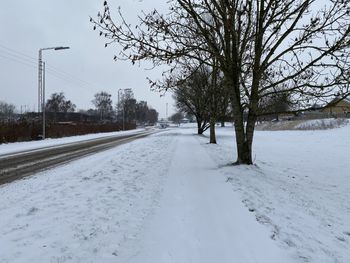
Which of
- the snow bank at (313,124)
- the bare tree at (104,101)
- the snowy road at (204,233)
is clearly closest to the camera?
the snowy road at (204,233)

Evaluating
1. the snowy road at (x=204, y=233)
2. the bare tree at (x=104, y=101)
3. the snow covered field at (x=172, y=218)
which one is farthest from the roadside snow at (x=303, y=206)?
the bare tree at (x=104, y=101)

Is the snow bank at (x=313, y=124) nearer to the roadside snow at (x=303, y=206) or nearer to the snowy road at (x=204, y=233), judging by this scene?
the roadside snow at (x=303, y=206)

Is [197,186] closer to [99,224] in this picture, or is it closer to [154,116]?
[99,224]

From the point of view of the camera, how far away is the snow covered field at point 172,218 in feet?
16.0

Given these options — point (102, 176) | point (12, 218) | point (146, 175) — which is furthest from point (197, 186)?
point (12, 218)

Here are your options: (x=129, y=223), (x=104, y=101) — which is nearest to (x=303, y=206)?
(x=129, y=223)

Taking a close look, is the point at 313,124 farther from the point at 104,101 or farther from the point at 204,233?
the point at 104,101

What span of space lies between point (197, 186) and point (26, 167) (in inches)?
293

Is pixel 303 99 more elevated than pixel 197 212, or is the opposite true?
pixel 303 99

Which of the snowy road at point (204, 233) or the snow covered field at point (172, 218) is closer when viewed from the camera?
the snowy road at point (204, 233)

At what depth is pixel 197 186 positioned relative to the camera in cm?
923

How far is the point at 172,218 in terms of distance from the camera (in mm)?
6340

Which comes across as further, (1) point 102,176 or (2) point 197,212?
(1) point 102,176

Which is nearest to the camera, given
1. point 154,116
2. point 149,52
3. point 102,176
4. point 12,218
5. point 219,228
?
point 219,228
